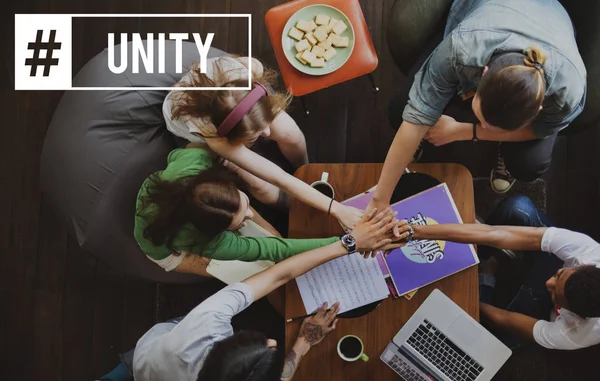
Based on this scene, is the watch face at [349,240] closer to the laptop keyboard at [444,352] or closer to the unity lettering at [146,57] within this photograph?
the laptop keyboard at [444,352]

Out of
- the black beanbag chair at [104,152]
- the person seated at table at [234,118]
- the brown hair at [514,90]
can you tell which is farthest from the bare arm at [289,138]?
the brown hair at [514,90]

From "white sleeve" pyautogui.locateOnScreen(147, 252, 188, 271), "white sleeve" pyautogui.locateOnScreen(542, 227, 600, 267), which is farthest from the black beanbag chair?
"white sleeve" pyautogui.locateOnScreen(542, 227, 600, 267)

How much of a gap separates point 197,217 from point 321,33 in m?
0.80

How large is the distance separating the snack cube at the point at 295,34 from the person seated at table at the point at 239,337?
68 centimetres

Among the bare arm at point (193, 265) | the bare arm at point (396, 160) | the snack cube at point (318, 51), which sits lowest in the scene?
the bare arm at point (193, 265)

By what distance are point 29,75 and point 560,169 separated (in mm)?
2026

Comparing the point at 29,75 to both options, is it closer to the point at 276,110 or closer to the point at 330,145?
the point at 276,110

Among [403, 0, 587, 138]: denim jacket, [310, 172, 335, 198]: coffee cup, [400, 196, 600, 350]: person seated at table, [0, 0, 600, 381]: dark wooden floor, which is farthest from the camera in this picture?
[0, 0, 600, 381]: dark wooden floor

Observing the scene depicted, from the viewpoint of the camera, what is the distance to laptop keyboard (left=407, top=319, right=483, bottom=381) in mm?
1553

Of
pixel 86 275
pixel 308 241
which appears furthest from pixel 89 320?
pixel 308 241

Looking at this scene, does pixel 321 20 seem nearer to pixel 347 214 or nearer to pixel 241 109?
pixel 241 109

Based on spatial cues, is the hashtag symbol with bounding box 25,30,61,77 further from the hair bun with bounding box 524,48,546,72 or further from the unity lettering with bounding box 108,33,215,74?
the hair bun with bounding box 524,48,546,72

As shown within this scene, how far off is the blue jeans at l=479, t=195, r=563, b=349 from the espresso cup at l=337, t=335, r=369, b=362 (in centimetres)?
57

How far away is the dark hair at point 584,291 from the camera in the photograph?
4.71ft
